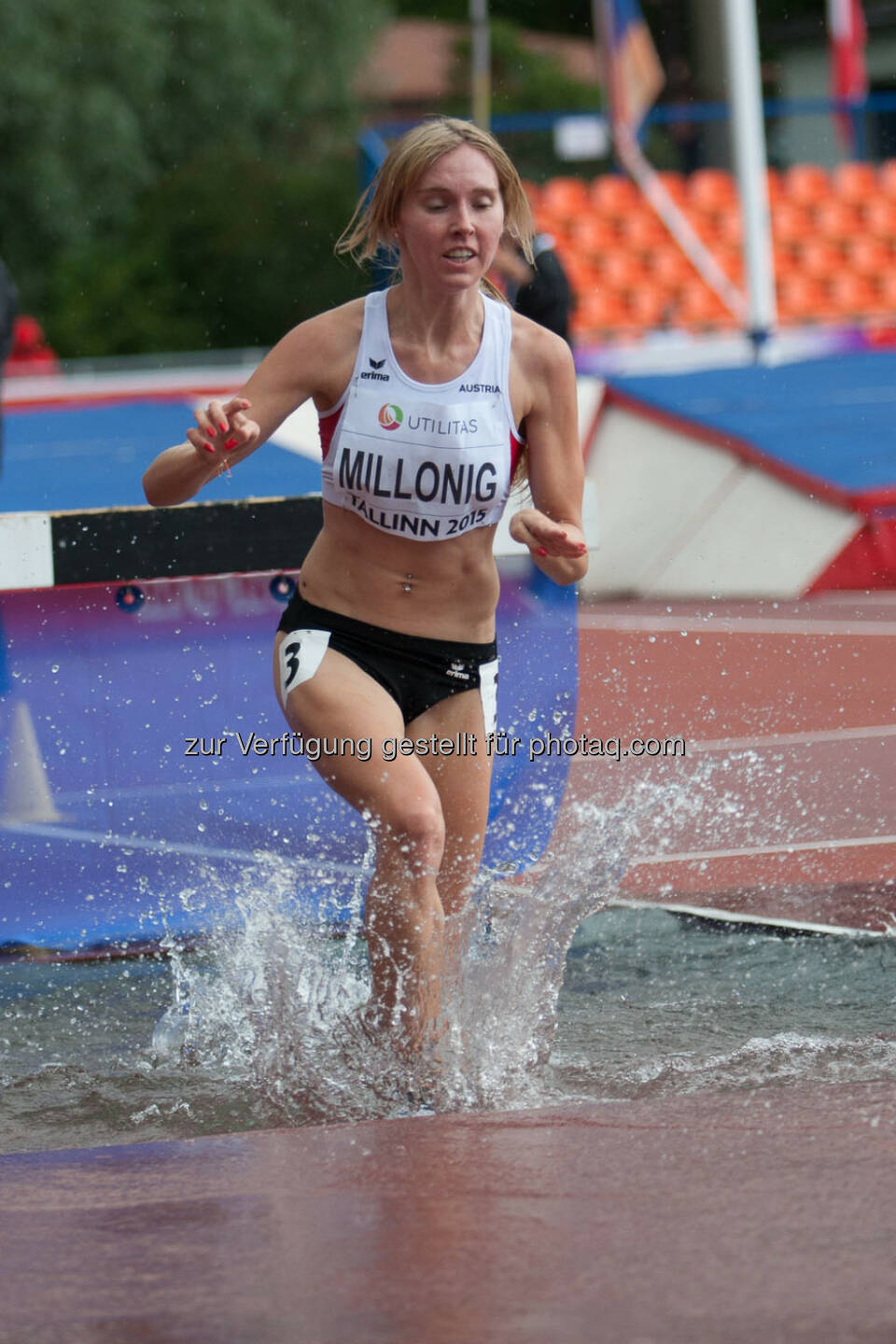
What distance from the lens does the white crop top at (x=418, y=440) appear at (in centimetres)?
347

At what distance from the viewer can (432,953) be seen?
3.50 m

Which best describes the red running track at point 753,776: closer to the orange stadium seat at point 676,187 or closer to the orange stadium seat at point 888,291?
the orange stadium seat at point 888,291

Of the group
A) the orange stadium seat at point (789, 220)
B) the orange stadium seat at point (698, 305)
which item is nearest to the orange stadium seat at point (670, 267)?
the orange stadium seat at point (698, 305)

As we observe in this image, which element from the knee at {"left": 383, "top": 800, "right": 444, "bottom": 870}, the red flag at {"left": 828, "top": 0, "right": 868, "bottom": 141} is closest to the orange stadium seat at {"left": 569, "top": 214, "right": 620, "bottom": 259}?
the red flag at {"left": 828, "top": 0, "right": 868, "bottom": 141}

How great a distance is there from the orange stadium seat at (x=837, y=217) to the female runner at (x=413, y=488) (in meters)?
18.0

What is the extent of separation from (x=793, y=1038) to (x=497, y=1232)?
4.70ft

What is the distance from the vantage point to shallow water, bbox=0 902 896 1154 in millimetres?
3562

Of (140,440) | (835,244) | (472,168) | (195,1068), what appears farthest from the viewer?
(835,244)

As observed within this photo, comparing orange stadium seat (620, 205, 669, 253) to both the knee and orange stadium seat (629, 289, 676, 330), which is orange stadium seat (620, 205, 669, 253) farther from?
the knee

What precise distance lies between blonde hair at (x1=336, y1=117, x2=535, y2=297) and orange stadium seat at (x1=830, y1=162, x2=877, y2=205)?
1833 centimetres

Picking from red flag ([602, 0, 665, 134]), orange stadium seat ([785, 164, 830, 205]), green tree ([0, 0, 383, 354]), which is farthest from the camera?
green tree ([0, 0, 383, 354])

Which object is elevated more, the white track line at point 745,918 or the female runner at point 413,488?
the female runner at point 413,488

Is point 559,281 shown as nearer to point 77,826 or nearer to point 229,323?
point 77,826

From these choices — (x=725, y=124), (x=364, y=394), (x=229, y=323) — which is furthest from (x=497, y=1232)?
(x=725, y=124)
